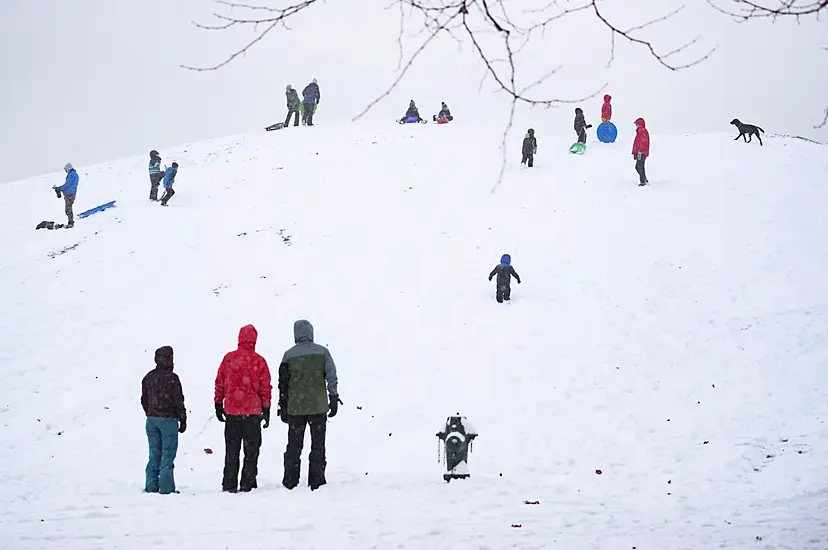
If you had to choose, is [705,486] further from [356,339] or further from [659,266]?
[659,266]

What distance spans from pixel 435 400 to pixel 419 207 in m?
10.1

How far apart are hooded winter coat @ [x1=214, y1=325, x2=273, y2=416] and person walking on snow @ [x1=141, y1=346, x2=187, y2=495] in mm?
499

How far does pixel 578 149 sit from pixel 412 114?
10.9 m

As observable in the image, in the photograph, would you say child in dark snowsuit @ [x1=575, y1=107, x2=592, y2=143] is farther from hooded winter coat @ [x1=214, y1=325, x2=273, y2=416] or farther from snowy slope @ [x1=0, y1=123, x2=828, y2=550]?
hooded winter coat @ [x1=214, y1=325, x2=273, y2=416]

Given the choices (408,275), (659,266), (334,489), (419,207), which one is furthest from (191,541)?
(419,207)

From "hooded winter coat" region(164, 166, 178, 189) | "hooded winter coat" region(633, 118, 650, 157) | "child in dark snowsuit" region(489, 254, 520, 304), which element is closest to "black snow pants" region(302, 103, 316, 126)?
"hooded winter coat" region(164, 166, 178, 189)

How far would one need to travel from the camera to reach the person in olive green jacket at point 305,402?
746 centimetres

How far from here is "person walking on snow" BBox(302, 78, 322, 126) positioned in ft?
102

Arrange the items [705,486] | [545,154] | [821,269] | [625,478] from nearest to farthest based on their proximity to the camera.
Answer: [705,486]
[625,478]
[821,269]
[545,154]

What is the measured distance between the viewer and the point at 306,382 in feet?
24.5

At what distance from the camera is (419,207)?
20.9 meters

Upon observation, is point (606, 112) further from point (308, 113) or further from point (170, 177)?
point (170, 177)

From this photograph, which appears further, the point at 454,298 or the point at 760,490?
the point at 454,298

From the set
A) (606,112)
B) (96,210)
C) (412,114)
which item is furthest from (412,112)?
(96,210)
